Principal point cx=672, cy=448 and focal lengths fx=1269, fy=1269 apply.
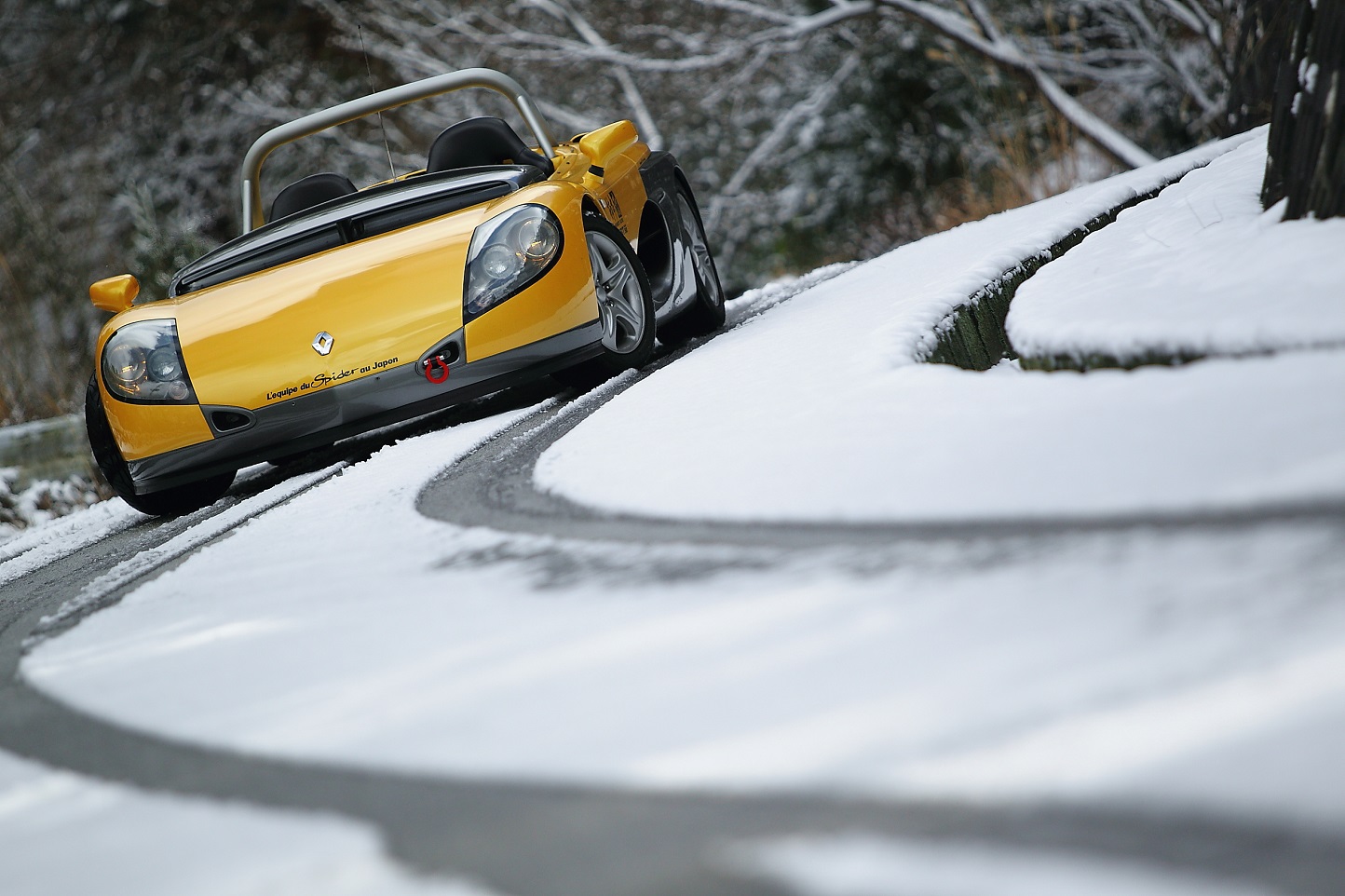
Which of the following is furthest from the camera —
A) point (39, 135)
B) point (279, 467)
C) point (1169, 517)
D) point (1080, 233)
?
point (39, 135)

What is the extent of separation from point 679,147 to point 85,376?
7221 millimetres

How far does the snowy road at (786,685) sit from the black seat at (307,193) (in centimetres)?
349

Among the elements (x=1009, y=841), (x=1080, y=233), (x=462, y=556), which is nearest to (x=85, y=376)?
(x=1080, y=233)

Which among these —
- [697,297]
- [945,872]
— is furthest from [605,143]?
[945,872]

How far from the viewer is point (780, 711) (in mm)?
1083

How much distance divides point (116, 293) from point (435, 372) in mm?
1388

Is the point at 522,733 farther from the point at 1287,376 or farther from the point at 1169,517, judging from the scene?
the point at 1287,376

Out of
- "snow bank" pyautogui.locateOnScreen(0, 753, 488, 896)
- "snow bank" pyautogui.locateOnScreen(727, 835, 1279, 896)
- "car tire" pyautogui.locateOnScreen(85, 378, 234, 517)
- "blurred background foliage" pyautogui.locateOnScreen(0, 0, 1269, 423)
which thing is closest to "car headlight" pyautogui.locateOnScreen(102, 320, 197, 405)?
"car tire" pyautogui.locateOnScreen(85, 378, 234, 517)

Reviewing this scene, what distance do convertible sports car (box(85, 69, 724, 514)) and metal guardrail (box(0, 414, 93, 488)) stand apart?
2.11 m

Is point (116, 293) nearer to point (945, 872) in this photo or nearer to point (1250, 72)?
point (945, 872)

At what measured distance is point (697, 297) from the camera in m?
4.91

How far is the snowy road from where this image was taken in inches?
33.4

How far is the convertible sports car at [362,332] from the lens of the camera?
3.61 m

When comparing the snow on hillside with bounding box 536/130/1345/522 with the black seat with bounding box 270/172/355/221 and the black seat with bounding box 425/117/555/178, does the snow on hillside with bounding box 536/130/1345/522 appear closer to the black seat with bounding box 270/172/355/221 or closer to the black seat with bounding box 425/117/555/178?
the black seat with bounding box 425/117/555/178
